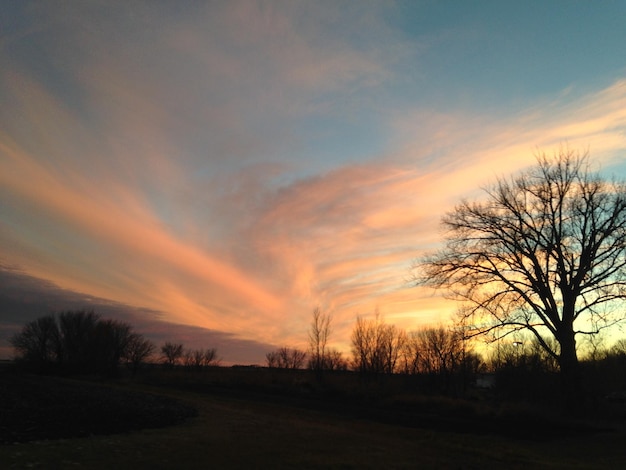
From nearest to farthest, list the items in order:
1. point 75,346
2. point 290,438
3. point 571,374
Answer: point 290,438
point 571,374
point 75,346

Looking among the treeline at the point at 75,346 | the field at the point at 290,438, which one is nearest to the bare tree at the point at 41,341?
the treeline at the point at 75,346

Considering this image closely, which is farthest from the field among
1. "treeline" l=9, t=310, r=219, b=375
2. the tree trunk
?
"treeline" l=9, t=310, r=219, b=375

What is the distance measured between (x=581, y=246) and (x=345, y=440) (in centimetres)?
1990

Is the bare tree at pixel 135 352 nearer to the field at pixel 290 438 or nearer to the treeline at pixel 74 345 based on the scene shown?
the treeline at pixel 74 345

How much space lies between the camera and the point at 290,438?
631 inches

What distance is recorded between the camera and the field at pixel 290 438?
438 inches

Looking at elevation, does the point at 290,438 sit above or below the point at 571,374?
below

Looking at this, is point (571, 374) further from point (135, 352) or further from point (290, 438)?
point (135, 352)

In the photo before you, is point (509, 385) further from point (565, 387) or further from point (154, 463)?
point (154, 463)

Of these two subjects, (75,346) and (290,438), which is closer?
(290,438)

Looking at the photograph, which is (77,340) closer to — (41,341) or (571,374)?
(41,341)

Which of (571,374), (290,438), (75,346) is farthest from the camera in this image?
(75,346)

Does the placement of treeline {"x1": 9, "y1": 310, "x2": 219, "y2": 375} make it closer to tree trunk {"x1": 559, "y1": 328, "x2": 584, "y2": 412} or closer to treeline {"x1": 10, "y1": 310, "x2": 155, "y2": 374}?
treeline {"x1": 10, "y1": 310, "x2": 155, "y2": 374}

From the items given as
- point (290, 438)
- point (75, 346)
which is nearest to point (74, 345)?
point (75, 346)
